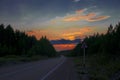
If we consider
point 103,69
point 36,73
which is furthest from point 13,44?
point 36,73

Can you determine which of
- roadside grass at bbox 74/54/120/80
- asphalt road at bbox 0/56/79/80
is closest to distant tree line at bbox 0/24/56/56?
roadside grass at bbox 74/54/120/80

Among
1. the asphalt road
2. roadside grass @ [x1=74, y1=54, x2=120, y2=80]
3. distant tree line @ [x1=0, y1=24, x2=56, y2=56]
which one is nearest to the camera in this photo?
the asphalt road

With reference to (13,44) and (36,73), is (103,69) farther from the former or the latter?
(13,44)

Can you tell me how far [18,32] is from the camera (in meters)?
136

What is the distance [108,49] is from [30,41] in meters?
89.5

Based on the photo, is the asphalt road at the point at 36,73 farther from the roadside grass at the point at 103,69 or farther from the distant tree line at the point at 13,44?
the distant tree line at the point at 13,44

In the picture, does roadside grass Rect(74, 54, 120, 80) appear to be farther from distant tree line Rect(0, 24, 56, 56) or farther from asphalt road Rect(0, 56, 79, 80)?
distant tree line Rect(0, 24, 56, 56)

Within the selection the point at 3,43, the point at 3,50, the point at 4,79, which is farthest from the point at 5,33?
the point at 4,79

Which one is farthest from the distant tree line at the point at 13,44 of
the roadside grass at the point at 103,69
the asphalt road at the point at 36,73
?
the asphalt road at the point at 36,73

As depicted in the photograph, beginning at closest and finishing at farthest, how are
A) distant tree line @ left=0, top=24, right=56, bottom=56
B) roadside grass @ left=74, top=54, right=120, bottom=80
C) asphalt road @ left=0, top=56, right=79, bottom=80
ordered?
asphalt road @ left=0, top=56, right=79, bottom=80, roadside grass @ left=74, top=54, right=120, bottom=80, distant tree line @ left=0, top=24, right=56, bottom=56

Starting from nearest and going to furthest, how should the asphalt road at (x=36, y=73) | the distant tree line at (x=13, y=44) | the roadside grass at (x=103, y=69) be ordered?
1. the asphalt road at (x=36, y=73)
2. the roadside grass at (x=103, y=69)
3. the distant tree line at (x=13, y=44)

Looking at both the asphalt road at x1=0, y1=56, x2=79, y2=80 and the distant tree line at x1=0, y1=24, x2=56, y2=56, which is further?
the distant tree line at x1=0, y1=24, x2=56, y2=56

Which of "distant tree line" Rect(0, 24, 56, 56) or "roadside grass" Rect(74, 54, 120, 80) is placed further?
"distant tree line" Rect(0, 24, 56, 56)

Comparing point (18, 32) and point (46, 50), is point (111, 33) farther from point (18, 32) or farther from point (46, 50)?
point (46, 50)
